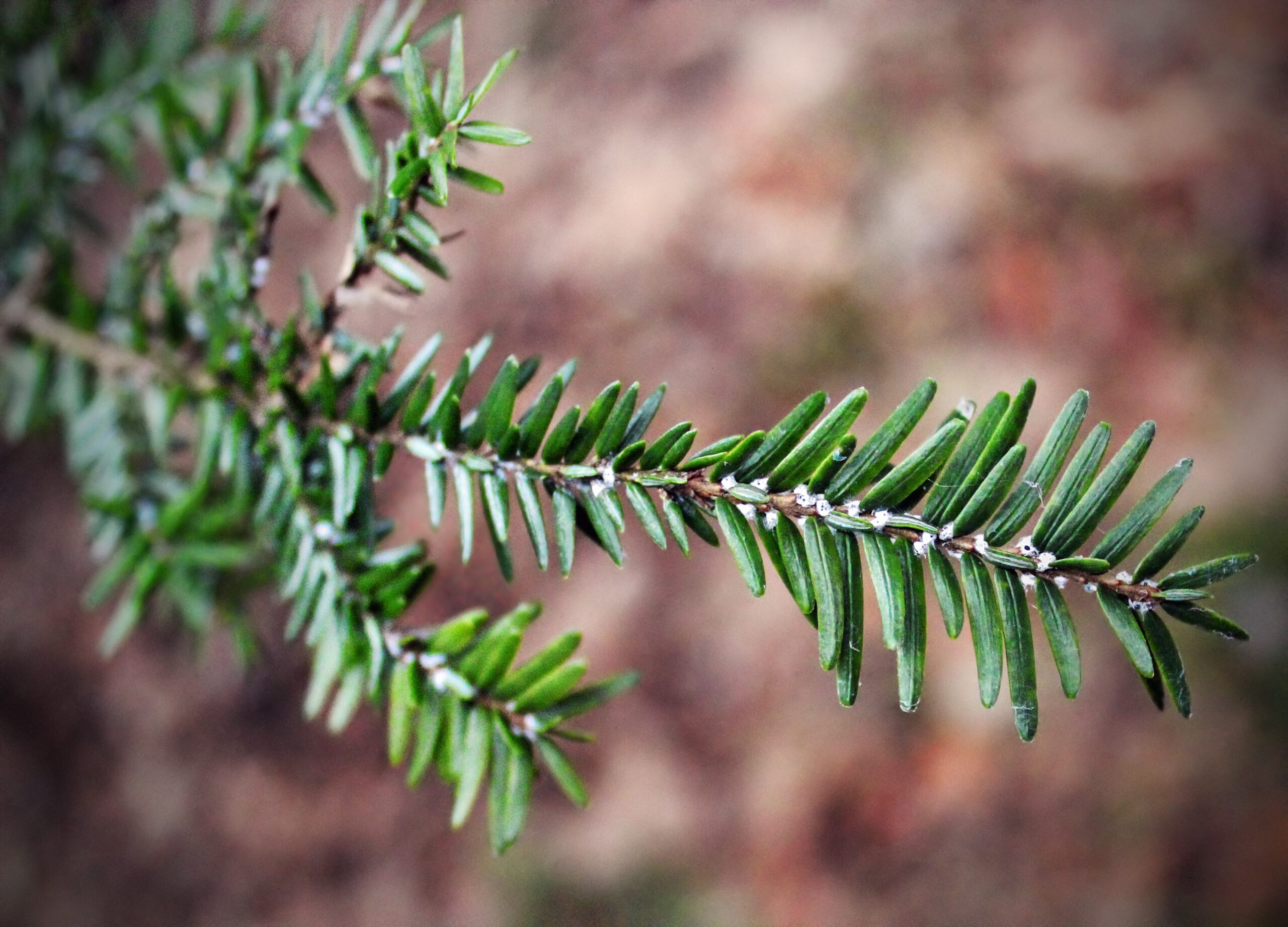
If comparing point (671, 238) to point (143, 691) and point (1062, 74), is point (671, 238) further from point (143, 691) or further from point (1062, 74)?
point (143, 691)

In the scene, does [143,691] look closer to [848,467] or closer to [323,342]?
[323,342]

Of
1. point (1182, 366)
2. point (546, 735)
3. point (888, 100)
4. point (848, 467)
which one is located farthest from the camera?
point (888, 100)

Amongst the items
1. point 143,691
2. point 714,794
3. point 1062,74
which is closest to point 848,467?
point 714,794

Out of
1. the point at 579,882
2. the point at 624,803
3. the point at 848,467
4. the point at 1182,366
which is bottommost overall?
the point at 579,882

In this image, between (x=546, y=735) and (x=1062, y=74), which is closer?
(x=546, y=735)

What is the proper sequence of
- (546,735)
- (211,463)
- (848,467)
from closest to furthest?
(848,467) → (546,735) → (211,463)

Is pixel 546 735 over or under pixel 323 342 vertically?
under
